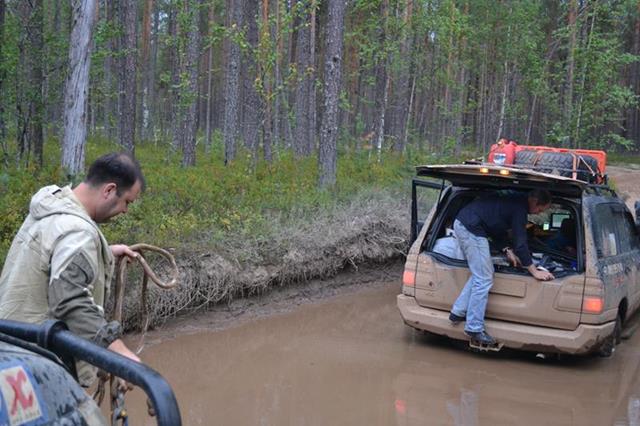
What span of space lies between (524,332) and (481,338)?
1.41 feet

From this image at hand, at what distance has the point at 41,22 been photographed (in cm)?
1488

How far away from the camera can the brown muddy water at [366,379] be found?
5.98m

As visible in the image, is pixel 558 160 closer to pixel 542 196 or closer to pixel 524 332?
pixel 542 196

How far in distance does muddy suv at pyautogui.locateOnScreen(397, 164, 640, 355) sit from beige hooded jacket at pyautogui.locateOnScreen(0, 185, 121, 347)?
4.92 metres

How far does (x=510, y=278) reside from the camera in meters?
7.32

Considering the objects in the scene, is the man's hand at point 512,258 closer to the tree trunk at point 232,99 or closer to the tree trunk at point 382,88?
the tree trunk at point 232,99

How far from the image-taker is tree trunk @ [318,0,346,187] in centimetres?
1397

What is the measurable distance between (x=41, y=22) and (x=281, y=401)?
38.6ft

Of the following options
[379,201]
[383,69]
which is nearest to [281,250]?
[379,201]

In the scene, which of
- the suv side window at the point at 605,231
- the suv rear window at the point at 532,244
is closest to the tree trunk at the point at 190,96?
the suv rear window at the point at 532,244

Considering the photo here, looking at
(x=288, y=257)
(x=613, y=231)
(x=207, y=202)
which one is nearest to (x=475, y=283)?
(x=613, y=231)

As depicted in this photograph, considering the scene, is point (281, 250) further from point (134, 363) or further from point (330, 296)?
point (134, 363)

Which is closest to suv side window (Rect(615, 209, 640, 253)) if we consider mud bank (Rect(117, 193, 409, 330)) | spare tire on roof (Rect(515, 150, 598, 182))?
spare tire on roof (Rect(515, 150, 598, 182))

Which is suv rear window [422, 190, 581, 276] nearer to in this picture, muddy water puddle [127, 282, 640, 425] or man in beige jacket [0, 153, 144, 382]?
muddy water puddle [127, 282, 640, 425]
